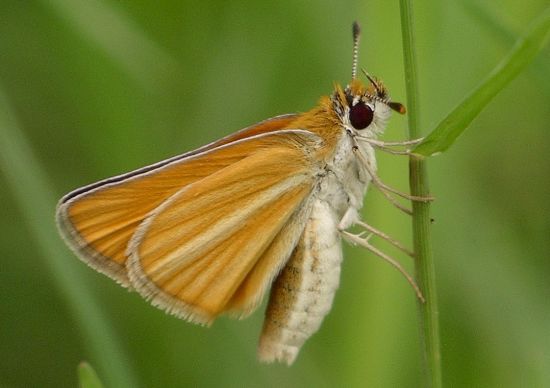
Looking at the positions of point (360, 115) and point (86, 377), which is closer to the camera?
point (86, 377)

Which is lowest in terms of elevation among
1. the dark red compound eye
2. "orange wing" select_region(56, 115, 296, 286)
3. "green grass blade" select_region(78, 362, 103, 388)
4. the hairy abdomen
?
"green grass blade" select_region(78, 362, 103, 388)

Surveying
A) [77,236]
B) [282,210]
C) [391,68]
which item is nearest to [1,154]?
[77,236]

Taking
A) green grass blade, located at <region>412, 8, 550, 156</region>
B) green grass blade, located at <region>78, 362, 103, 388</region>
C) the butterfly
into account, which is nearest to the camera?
→ green grass blade, located at <region>412, 8, 550, 156</region>

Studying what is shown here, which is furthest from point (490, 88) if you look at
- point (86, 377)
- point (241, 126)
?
point (241, 126)

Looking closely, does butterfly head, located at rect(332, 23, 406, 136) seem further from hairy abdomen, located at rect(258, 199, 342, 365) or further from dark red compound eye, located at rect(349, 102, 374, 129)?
hairy abdomen, located at rect(258, 199, 342, 365)

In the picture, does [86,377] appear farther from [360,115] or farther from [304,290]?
[360,115]

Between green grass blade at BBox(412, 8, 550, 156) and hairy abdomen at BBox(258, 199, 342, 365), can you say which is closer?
green grass blade at BBox(412, 8, 550, 156)

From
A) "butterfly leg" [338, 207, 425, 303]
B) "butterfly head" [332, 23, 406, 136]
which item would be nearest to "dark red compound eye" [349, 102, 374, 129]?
"butterfly head" [332, 23, 406, 136]
